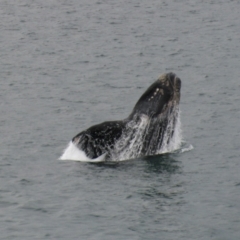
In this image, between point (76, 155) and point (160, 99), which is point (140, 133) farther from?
point (76, 155)

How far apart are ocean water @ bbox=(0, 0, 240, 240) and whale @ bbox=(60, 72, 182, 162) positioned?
0.52 m

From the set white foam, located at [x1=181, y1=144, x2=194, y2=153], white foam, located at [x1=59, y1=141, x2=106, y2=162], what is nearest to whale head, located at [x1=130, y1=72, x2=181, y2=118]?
white foam, located at [x1=181, y1=144, x2=194, y2=153]

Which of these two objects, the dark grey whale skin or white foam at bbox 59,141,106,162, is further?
white foam at bbox 59,141,106,162

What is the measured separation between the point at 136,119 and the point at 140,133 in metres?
0.65

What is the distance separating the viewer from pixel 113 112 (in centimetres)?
5262

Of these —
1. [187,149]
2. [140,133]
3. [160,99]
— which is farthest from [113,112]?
[140,133]

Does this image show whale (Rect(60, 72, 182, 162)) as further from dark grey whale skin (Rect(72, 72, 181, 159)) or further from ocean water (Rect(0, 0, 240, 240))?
ocean water (Rect(0, 0, 240, 240))

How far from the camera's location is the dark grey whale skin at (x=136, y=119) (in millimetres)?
44094

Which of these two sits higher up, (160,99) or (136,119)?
(160,99)

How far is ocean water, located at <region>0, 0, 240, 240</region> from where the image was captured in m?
39.2

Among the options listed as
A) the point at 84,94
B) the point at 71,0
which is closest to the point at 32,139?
the point at 84,94

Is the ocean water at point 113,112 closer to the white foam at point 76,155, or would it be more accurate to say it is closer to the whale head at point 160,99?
the white foam at point 76,155

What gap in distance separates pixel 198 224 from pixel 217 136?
1029 centimetres

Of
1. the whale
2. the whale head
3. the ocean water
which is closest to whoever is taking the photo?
the ocean water
